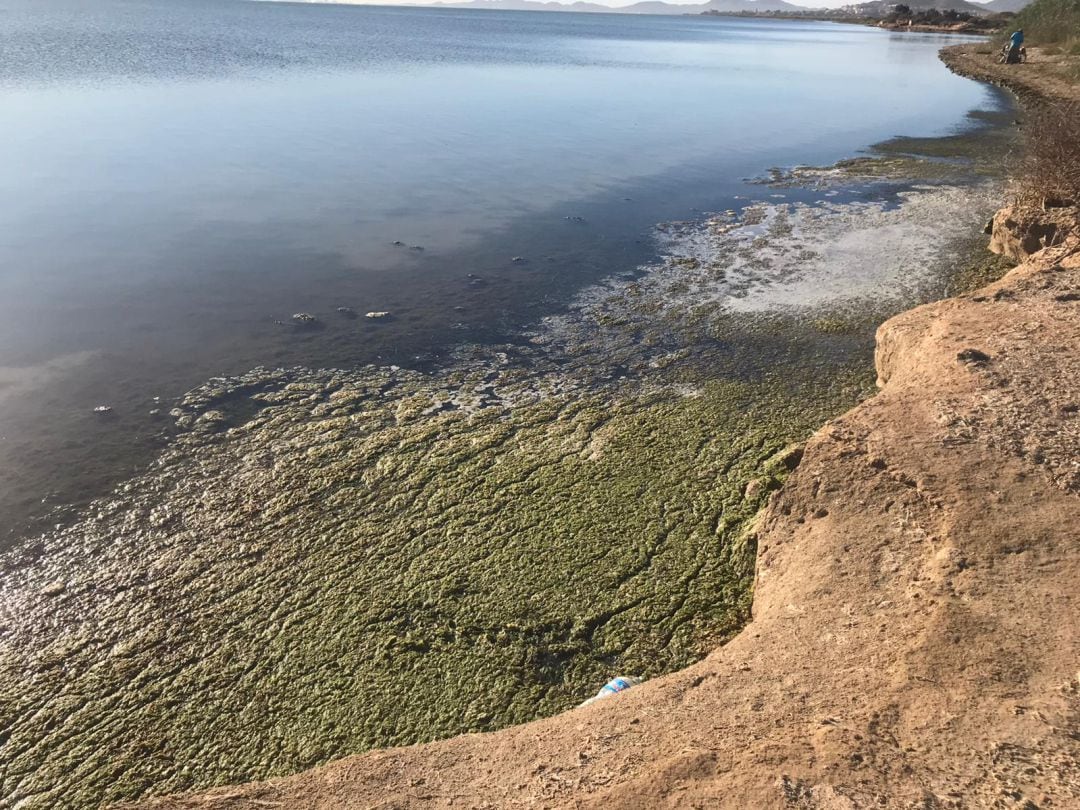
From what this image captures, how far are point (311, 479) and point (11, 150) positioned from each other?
16.4 metres

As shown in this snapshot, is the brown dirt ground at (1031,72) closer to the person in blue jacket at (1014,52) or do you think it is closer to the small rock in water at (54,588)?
the person in blue jacket at (1014,52)

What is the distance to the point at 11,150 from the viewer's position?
56.3 feet

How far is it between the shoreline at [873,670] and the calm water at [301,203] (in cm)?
479

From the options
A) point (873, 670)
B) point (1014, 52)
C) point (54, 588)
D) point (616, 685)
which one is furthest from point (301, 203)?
point (1014, 52)

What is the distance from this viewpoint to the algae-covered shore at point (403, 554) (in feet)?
14.1

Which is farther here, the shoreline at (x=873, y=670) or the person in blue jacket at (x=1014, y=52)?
the person in blue jacket at (x=1014, y=52)

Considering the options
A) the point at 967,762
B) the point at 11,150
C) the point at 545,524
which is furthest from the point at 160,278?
the point at 967,762

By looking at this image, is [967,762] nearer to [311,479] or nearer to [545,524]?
[545,524]

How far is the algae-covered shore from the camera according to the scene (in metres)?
4.29

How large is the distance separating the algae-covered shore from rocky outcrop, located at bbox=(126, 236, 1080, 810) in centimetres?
59

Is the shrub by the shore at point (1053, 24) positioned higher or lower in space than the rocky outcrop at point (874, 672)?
higher

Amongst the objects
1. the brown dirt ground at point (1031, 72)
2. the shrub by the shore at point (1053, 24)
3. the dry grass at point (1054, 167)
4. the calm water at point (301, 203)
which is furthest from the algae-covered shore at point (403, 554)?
the shrub by the shore at point (1053, 24)

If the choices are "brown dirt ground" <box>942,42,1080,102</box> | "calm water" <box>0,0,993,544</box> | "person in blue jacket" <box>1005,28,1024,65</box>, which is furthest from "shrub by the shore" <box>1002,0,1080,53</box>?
"calm water" <box>0,0,993,544</box>

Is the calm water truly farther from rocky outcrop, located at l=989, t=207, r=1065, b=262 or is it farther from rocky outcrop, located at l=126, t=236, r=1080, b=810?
rocky outcrop, located at l=989, t=207, r=1065, b=262
